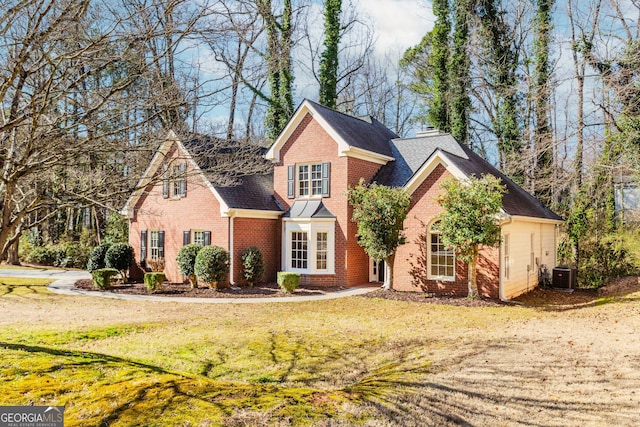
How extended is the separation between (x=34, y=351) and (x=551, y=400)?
23.4ft

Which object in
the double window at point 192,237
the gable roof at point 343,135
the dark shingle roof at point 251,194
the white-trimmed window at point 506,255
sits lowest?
the white-trimmed window at point 506,255

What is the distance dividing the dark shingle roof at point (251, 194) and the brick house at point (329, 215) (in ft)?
0.20

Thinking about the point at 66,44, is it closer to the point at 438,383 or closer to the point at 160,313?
the point at 438,383

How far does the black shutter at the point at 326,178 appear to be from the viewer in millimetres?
20422

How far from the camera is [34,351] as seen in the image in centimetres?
676

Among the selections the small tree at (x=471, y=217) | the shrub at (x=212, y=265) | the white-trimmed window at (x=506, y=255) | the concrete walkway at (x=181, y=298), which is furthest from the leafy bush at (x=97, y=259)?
the white-trimmed window at (x=506, y=255)

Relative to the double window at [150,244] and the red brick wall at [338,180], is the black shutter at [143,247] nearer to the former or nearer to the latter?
the double window at [150,244]

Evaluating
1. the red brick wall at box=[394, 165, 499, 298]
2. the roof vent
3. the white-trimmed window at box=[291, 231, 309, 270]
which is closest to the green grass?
the red brick wall at box=[394, 165, 499, 298]

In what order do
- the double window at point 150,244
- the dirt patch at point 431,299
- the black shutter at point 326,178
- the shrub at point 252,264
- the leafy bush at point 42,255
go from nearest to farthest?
the dirt patch at point 431,299 < the shrub at point 252,264 < the black shutter at point 326,178 < the double window at point 150,244 < the leafy bush at point 42,255

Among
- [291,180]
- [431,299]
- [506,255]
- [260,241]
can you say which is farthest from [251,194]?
[506,255]

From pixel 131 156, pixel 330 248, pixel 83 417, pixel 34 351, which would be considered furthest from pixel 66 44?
pixel 330 248

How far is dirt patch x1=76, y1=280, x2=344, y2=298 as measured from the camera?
1802 centimetres

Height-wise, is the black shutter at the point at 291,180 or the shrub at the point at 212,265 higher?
the black shutter at the point at 291,180

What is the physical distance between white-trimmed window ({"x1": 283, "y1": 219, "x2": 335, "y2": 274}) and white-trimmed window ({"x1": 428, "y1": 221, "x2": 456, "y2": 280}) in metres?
4.25
